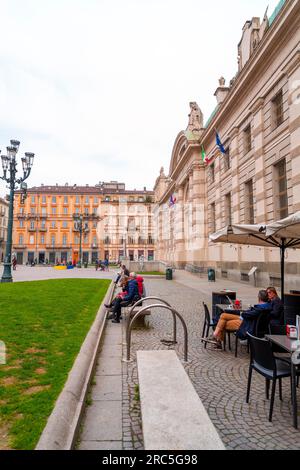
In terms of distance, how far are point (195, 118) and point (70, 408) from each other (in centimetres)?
3353

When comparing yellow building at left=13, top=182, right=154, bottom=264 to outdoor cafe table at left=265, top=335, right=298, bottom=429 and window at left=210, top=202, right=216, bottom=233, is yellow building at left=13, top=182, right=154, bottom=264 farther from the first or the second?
Result: outdoor cafe table at left=265, top=335, right=298, bottom=429

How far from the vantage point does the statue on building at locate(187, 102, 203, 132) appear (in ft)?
105

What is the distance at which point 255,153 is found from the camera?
17.4m

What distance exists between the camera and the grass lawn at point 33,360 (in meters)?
2.78

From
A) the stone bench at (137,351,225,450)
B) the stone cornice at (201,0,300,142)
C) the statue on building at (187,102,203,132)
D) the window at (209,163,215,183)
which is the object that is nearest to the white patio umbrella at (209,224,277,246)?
the stone bench at (137,351,225,450)

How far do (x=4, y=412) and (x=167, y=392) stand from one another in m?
1.79

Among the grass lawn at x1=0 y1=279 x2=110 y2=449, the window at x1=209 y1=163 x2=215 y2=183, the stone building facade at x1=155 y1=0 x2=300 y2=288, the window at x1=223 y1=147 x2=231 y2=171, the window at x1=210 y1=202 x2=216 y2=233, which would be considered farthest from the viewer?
the window at x1=209 y1=163 x2=215 y2=183

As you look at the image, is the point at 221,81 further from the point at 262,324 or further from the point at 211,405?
the point at 211,405

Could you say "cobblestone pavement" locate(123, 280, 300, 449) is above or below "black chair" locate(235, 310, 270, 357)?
below

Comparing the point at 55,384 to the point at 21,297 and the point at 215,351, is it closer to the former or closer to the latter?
the point at 215,351

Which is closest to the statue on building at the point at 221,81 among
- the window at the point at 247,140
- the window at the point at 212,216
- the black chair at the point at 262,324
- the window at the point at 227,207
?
the window at the point at 247,140

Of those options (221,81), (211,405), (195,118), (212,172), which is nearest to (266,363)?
(211,405)

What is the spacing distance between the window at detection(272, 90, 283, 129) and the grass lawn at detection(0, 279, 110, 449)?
14.3m
